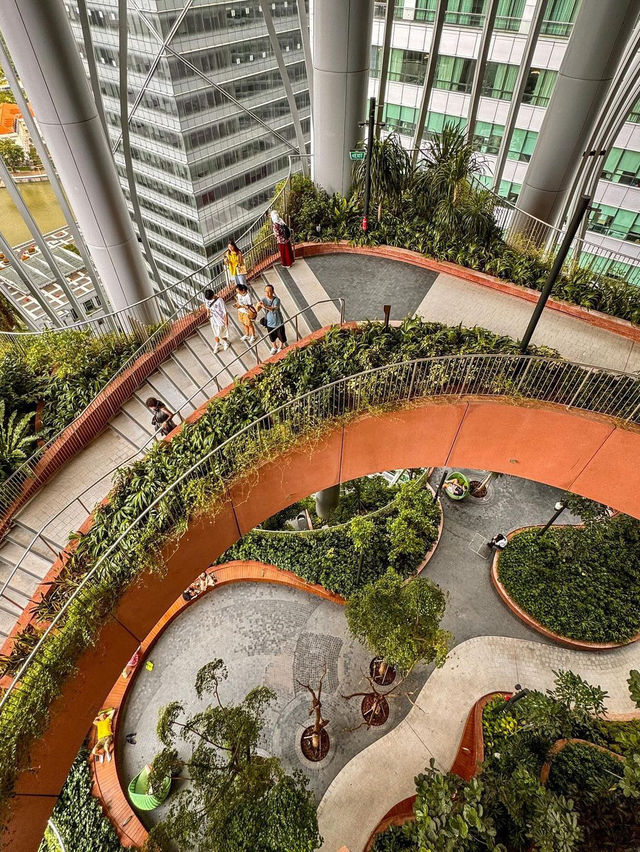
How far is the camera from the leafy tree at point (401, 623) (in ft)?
31.0

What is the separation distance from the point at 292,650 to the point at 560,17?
2473cm

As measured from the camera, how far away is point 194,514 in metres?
8.15

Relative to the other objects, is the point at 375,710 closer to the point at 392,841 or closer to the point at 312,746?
the point at 312,746

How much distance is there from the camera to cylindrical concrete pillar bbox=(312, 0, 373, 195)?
11453 millimetres

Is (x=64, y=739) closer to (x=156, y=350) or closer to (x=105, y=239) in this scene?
(x=156, y=350)

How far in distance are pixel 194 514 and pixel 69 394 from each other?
18.5 ft

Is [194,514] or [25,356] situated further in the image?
[25,356]

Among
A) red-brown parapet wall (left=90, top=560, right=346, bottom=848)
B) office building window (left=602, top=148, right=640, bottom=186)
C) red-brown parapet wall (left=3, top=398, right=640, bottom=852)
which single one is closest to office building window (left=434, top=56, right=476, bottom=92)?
office building window (left=602, top=148, right=640, bottom=186)

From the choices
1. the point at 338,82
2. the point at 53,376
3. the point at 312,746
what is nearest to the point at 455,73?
the point at 338,82

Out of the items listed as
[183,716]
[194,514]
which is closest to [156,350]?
[194,514]

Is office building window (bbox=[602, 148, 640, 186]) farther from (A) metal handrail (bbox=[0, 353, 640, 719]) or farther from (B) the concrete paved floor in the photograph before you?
(A) metal handrail (bbox=[0, 353, 640, 719])

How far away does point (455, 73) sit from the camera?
810 inches

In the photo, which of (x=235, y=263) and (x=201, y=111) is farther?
(x=201, y=111)

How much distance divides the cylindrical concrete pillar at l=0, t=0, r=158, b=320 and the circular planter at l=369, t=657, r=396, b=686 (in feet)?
40.9
